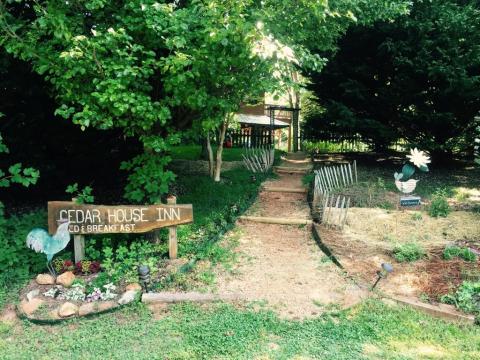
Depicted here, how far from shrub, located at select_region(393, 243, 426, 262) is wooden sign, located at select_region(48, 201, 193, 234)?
2987mm

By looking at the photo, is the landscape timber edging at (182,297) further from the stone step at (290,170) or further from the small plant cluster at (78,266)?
the stone step at (290,170)

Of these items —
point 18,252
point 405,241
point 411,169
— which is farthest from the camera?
point 411,169

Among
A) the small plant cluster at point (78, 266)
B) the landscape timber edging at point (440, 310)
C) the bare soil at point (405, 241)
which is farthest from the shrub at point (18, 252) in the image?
the landscape timber edging at point (440, 310)

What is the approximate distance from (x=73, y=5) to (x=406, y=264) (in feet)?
18.3

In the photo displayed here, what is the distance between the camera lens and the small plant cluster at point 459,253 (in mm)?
5363

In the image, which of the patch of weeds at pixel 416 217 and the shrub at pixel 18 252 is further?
the patch of weeds at pixel 416 217

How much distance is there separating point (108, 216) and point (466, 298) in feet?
14.7

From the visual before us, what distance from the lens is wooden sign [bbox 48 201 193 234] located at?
5453 mm

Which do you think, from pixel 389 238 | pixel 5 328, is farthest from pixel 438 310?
pixel 5 328

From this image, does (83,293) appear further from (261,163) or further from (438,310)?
(261,163)

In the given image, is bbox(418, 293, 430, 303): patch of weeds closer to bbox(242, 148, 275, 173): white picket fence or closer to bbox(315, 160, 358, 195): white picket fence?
bbox(315, 160, 358, 195): white picket fence

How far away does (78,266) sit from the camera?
18.0 feet

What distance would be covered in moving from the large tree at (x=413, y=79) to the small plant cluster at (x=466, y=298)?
22.3 feet

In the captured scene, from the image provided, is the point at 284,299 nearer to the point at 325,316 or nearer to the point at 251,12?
the point at 325,316
